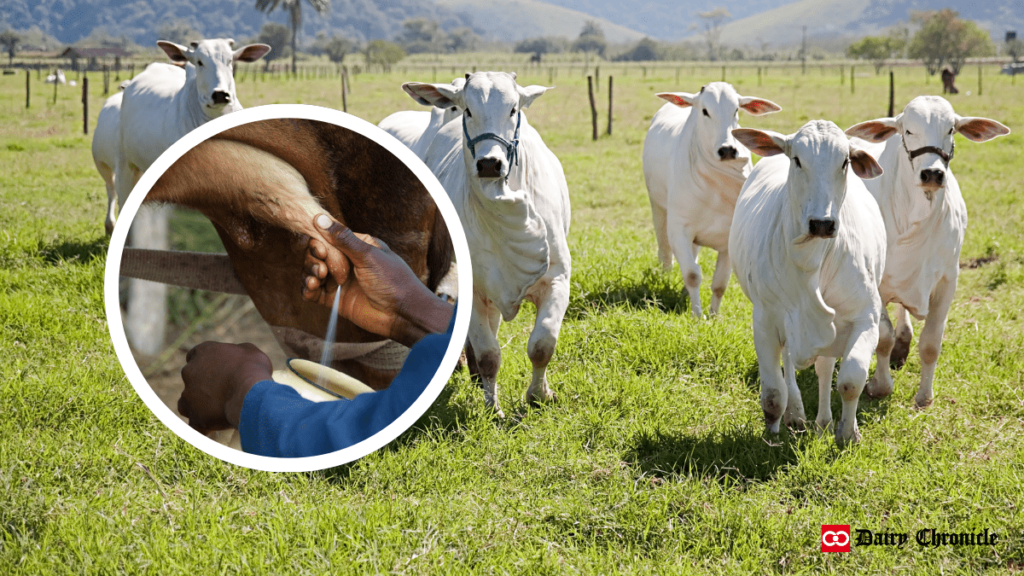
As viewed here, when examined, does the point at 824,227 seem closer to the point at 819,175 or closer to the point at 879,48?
the point at 819,175

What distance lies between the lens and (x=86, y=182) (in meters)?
12.1

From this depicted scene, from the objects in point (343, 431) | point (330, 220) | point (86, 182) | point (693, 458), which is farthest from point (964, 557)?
point (86, 182)

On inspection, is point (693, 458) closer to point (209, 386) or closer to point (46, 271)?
point (209, 386)

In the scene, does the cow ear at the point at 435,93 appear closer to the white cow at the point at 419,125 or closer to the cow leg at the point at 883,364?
the white cow at the point at 419,125

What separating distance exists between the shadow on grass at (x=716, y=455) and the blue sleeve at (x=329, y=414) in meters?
1.38

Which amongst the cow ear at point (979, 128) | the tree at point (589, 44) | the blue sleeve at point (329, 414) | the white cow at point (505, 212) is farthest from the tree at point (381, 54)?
the blue sleeve at point (329, 414)

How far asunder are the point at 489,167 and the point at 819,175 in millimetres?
1463

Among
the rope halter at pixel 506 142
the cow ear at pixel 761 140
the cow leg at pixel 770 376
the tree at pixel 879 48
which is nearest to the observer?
the rope halter at pixel 506 142

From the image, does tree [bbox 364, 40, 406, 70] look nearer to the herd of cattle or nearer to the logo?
the herd of cattle

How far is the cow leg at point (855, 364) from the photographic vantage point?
12.7 ft

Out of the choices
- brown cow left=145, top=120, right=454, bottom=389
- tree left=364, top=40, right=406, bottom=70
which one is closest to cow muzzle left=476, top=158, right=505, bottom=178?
brown cow left=145, top=120, right=454, bottom=389

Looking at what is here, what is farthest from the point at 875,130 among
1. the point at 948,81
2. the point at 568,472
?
the point at 948,81

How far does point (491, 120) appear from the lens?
3793 mm

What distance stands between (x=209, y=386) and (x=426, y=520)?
3.74 ft
